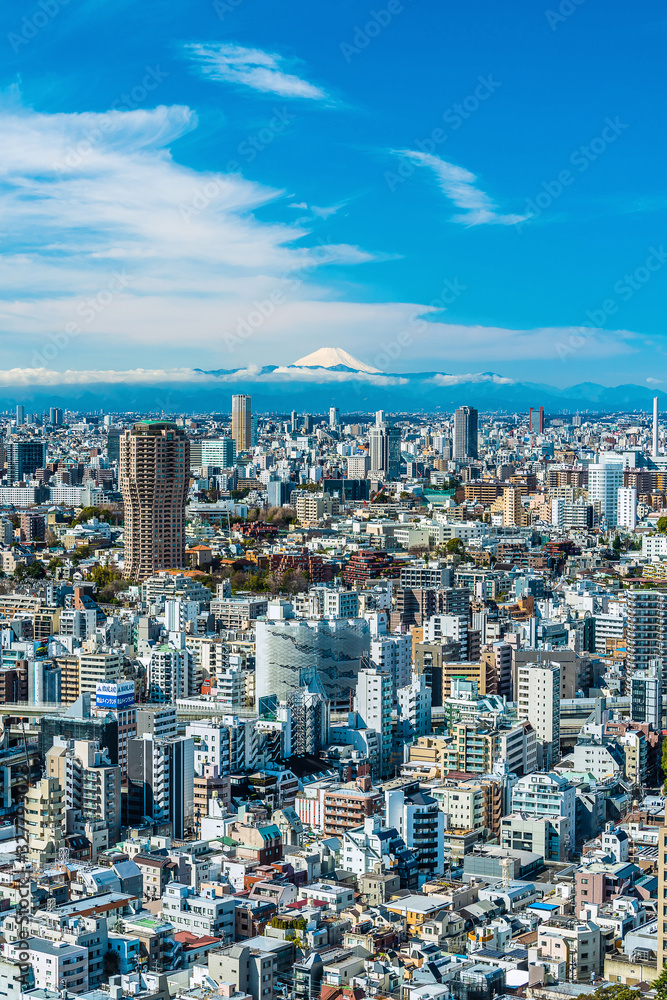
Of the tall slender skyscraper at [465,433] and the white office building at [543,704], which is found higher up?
the tall slender skyscraper at [465,433]

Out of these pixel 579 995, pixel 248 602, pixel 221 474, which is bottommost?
pixel 579 995

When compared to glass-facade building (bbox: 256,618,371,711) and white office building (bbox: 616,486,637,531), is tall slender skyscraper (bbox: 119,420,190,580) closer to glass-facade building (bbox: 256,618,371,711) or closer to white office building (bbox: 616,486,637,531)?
glass-facade building (bbox: 256,618,371,711)

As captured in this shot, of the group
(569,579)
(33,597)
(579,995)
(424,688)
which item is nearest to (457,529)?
(569,579)

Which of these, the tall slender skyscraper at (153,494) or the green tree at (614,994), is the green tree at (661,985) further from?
the tall slender skyscraper at (153,494)

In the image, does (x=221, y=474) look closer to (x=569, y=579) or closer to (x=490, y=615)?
(x=569, y=579)

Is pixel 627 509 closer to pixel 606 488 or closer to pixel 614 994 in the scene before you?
pixel 606 488

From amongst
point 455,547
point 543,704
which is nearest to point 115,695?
point 543,704

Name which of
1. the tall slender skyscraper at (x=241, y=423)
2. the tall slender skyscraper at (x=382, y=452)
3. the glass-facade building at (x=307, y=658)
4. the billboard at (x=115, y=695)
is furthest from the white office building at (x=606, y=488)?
the billboard at (x=115, y=695)
